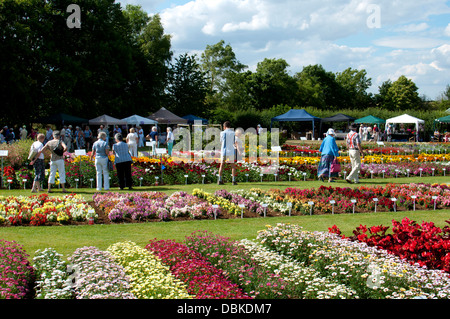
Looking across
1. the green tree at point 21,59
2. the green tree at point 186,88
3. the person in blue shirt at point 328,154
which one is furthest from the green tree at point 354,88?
the person in blue shirt at point 328,154

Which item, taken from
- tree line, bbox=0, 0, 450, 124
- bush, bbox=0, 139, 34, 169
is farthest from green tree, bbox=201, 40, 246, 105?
bush, bbox=0, 139, 34, 169

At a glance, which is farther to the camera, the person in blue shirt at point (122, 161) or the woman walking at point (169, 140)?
the woman walking at point (169, 140)

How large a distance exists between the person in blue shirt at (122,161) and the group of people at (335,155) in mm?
5989

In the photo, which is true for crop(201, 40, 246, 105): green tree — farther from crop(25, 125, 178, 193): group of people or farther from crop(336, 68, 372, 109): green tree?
crop(25, 125, 178, 193): group of people

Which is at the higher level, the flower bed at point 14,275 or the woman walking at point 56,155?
the woman walking at point 56,155

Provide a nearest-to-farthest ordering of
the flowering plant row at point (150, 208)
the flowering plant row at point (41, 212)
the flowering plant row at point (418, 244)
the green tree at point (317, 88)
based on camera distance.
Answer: the flowering plant row at point (418, 244)
the flowering plant row at point (41, 212)
the flowering plant row at point (150, 208)
the green tree at point (317, 88)

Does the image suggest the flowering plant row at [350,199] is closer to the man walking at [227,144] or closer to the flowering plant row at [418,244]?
the man walking at [227,144]

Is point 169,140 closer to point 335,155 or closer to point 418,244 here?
point 335,155

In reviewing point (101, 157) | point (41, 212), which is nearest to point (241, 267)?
point (41, 212)

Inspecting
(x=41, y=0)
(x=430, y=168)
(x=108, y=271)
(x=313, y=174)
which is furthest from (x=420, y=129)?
(x=108, y=271)

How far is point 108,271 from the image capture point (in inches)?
196

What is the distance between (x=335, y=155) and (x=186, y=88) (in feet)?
109

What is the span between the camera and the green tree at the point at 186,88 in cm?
4600

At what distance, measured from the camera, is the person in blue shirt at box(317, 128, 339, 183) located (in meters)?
14.4
